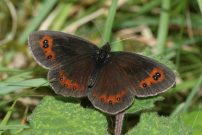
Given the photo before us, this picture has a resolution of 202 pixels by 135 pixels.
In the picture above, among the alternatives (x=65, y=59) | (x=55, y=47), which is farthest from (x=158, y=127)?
(x=55, y=47)

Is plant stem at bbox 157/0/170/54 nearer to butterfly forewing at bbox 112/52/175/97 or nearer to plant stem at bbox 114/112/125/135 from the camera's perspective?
butterfly forewing at bbox 112/52/175/97

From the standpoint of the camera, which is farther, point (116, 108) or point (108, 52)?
point (108, 52)

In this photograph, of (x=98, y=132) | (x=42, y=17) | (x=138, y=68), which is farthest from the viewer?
(x=42, y=17)

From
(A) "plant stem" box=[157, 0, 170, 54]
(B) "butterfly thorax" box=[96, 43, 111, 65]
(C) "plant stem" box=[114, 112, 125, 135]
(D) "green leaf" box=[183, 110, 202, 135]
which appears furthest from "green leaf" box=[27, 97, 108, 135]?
(A) "plant stem" box=[157, 0, 170, 54]

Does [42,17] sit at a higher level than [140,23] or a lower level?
higher

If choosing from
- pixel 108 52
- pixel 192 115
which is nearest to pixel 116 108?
pixel 108 52

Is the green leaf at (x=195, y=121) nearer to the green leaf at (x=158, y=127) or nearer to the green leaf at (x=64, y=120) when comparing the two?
the green leaf at (x=158, y=127)

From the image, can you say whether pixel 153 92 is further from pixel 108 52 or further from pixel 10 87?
pixel 10 87
